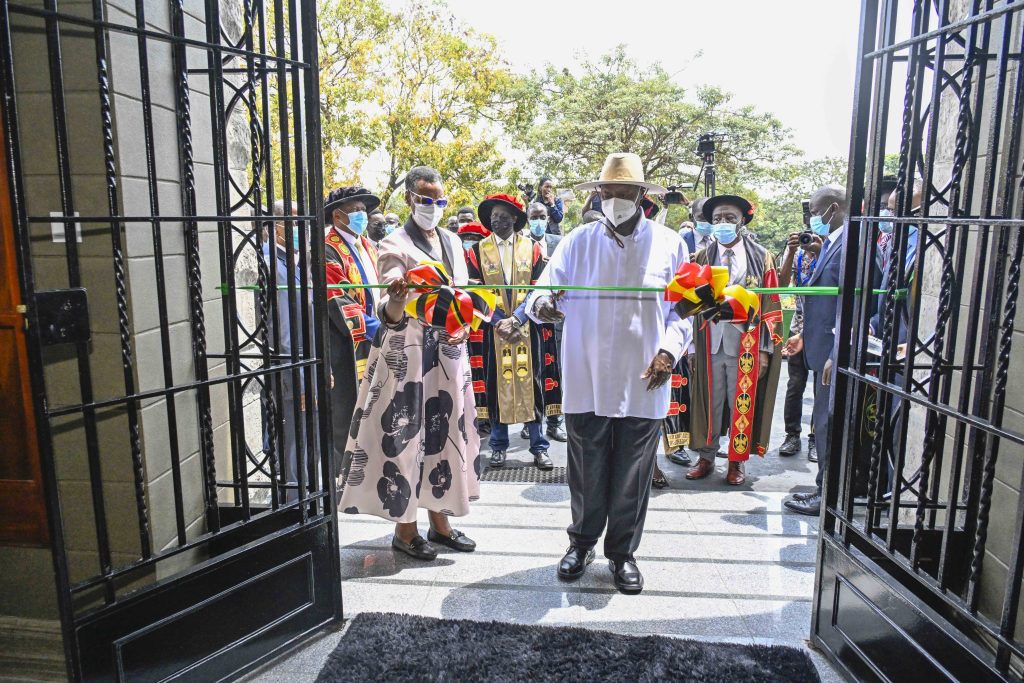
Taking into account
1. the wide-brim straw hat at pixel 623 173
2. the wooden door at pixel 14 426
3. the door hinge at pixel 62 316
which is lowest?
the wooden door at pixel 14 426

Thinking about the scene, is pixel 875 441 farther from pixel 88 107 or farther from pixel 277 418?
pixel 88 107

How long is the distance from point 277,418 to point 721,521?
2.77 meters

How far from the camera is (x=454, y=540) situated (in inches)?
147

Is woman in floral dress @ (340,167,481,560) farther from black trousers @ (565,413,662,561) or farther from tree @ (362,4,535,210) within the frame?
tree @ (362,4,535,210)

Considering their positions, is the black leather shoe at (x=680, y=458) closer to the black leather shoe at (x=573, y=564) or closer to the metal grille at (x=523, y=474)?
the metal grille at (x=523, y=474)

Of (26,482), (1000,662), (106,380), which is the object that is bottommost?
(1000,662)

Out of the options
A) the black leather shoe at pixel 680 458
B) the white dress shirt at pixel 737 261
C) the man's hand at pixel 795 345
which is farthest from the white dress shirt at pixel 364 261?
the man's hand at pixel 795 345

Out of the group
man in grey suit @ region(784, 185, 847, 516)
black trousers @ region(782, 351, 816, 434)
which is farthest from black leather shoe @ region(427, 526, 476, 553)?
black trousers @ region(782, 351, 816, 434)

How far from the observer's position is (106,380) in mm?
2477

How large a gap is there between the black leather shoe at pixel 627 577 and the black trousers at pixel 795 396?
123 inches

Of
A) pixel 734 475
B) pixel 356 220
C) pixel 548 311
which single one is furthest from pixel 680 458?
pixel 356 220

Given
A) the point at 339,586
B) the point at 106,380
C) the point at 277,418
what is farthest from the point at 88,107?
the point at 339,586

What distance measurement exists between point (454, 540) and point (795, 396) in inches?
145

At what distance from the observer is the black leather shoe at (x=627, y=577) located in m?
3.25
